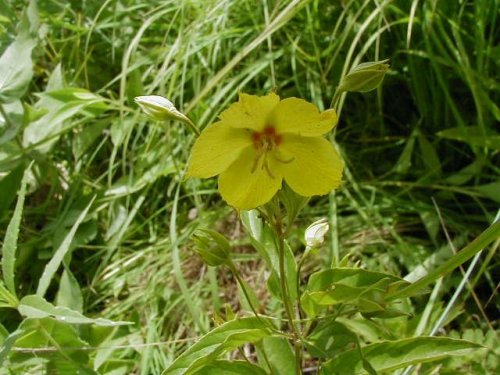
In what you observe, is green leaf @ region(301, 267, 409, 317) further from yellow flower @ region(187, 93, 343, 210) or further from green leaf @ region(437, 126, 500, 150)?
green leaf @ region(437, 126, 500, 150)

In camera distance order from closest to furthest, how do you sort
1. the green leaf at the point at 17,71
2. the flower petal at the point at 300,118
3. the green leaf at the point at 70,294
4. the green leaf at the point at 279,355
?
the flower petal at the point at 300,118 < the green leaf at the point at 279,355 < the green leaf at the point at 70,294 < the green leaf at the point at 17,71

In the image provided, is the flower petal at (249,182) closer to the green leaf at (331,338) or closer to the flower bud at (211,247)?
the flower bud at (211,247)

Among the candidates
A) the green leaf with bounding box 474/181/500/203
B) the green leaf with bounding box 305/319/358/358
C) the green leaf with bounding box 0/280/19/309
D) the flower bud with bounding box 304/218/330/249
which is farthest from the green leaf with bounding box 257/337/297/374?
the green leaf with bounding box 474/181/500/203

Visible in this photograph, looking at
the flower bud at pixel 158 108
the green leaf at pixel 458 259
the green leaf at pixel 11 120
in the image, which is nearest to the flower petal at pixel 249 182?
the flower bud at pixel 158 108

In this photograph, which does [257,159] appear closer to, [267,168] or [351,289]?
[267,168]

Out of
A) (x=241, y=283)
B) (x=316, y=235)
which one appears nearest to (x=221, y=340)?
(x=241, y=283)
